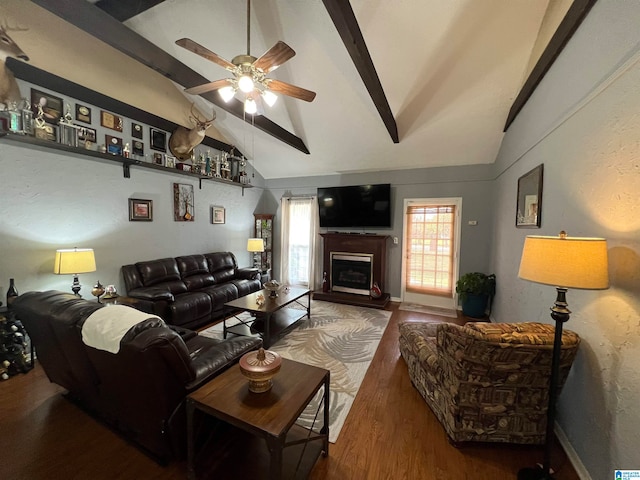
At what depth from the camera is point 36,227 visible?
2816mm

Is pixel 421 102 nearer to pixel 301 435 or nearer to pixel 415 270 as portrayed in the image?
pixel 415 270

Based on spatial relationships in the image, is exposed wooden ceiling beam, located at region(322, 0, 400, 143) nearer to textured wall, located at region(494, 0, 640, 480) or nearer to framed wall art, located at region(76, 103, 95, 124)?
textured wall, located at region(494, 0, 640, 480)

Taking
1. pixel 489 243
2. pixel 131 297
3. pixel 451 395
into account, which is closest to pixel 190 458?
pixel 451 395

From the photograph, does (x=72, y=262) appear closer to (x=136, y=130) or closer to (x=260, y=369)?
(x=136, y=130)

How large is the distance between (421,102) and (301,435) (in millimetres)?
4238

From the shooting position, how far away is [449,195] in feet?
15.7

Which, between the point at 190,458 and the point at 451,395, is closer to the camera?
the point at 190,458

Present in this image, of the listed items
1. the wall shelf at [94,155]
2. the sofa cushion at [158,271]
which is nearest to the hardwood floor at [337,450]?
the sofa cushion at [158,271]

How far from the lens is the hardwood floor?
1569mm

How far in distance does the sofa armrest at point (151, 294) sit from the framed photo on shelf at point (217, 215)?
79.3 inches

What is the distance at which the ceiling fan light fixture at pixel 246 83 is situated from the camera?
204cm

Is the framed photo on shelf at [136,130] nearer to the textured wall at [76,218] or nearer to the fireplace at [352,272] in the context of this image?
the textured wall at [76,218]

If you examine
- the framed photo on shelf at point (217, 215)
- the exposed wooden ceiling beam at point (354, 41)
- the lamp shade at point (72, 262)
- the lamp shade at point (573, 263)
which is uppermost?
the exposed wooden ceiling beam at point (354, 41)

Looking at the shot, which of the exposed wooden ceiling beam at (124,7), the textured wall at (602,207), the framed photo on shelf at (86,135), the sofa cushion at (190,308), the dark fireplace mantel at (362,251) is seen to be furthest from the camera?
the dark fireplace mantel at (362,251)
